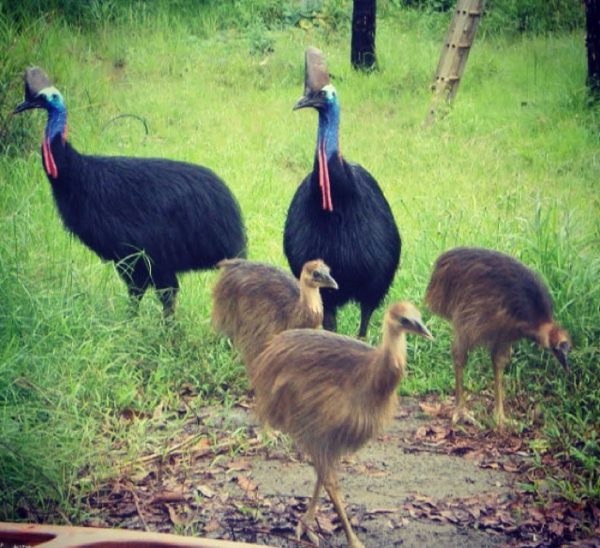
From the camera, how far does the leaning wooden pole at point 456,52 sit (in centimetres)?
368

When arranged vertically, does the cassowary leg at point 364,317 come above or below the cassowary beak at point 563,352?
below

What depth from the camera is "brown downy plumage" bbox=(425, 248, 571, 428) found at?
3.09 meters

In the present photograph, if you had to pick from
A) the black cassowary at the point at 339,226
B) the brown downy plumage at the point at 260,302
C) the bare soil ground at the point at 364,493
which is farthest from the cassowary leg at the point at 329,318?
the bare soil ground at the point at 364,493

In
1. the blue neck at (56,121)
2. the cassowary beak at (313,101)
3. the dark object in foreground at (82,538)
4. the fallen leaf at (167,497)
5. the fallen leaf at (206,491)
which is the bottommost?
the fallen leaf at (206,491)

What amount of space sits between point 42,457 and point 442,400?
116cm

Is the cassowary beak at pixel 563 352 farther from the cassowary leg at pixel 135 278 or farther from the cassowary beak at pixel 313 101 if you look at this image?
the cassowary leg at pixel 135 278

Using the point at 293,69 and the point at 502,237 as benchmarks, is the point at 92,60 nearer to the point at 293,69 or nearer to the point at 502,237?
the point at 293,69

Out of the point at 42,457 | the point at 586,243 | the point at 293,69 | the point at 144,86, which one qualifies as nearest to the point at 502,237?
the point at 586,243

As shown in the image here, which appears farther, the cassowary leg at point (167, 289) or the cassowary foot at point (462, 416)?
the cassowary leg at point (167, 289)

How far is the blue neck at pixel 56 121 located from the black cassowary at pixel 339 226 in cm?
74

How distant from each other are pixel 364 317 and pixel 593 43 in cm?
112

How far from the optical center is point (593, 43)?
→ 11.8 ft

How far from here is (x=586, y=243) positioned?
355 centimetres

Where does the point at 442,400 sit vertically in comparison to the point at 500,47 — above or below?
below
